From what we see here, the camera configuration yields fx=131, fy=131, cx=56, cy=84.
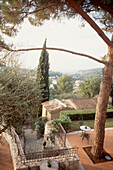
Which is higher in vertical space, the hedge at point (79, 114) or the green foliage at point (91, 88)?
the green foliage at point (91, 88)

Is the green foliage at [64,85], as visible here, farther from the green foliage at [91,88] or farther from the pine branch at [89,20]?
the pine branch at [89,20]

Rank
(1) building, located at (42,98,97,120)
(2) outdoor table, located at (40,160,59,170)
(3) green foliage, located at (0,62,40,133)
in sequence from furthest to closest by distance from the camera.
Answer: (1) building, located at (42,98,97,120), (2) outdoor table, located at (40,160,59,170), (3) green foliage, located at (0,62,40,133)

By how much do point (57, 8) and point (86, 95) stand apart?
2005cm

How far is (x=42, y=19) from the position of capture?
6.54 metres

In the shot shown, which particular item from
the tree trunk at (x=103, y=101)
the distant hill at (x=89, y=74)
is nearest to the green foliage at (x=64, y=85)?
the distant hill at (x=89, y=74)

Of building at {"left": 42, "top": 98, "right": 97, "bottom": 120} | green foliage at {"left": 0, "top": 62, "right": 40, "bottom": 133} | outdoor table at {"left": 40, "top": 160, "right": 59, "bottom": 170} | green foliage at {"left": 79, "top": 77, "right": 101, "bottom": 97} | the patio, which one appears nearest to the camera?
green foliage at {"left": 0, "top": 62, "right": 40, "bottom": 133}

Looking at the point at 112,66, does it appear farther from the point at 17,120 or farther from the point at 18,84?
the point at 17,120

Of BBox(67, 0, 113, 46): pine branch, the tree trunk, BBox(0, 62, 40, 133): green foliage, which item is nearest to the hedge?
the tree trunk

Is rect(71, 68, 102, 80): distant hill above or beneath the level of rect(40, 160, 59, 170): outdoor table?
above

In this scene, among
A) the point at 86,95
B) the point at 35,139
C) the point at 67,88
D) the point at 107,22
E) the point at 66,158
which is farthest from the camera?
the point at 67,88

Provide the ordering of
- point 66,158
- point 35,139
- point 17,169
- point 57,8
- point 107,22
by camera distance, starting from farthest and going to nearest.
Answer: point 35,139 → point 107,22 → point 57,8 → point 66,158 → point 17,169

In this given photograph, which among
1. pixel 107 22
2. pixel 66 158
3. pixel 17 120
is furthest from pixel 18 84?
pixel 107 22

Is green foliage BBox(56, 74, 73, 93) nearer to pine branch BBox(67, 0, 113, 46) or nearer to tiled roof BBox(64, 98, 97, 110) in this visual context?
tiled roof BBox(64, 98, 97, 110)

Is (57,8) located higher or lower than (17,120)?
higher
